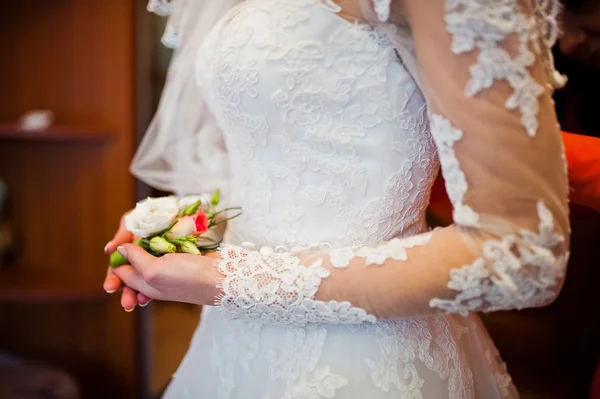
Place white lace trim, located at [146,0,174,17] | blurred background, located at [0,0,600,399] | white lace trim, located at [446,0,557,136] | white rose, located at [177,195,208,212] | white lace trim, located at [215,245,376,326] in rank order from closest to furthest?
white lace trim, located at [446,0,557,136] < white lace trim, located at [215,245,376,326] < white rose, located at [177,195,208,212] < white lace trim, located at [146,0,174,17] < blurred background, located at [0,0,600,399]

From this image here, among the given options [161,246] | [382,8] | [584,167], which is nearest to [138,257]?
[161,246]

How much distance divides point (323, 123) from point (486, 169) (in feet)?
0.78

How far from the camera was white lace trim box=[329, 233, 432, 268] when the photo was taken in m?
0.64

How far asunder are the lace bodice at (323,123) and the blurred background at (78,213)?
99 cm

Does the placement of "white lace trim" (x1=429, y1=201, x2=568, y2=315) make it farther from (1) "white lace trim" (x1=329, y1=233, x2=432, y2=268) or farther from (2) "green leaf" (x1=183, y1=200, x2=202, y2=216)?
(2) "green leaf" (x1=183, y1=200, x2=202, y2=216)

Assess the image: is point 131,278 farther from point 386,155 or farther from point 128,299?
point 386,155

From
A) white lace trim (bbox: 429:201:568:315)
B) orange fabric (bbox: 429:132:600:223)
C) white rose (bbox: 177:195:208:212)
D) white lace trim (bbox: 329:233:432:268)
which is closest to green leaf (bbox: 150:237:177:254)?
white rose (bbox: 177:195:208:212)

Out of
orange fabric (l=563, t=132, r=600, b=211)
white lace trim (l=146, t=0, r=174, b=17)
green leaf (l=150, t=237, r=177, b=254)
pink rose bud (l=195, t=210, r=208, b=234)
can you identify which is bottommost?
green leaf (l=150, t=237, r=177, b=254)

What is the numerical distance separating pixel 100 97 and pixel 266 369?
3.98ft

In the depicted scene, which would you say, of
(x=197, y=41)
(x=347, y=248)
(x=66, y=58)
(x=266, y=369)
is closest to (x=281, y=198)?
(x=347, y=248)

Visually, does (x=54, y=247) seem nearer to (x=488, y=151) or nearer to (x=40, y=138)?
(x=40, y=138)

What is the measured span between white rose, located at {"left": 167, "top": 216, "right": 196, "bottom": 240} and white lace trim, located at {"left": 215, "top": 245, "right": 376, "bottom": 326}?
0.09 m

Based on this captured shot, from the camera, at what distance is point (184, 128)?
113 centimetres

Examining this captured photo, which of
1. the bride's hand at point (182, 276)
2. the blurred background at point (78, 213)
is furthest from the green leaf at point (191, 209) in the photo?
the blurred background at point (78, 213)
